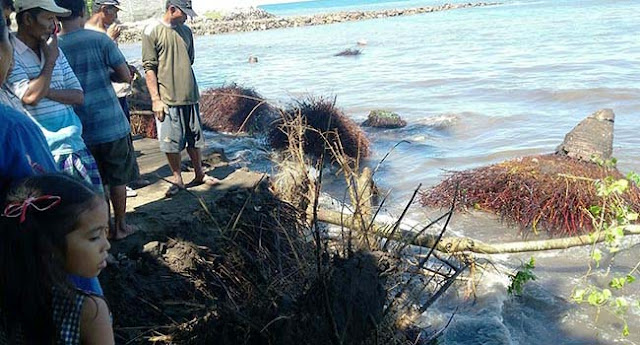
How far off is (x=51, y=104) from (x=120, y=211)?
1127mm

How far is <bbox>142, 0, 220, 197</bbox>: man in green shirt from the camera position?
498 centimetres

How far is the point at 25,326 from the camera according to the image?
1.65m

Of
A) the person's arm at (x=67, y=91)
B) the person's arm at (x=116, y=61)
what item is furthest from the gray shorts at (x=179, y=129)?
the person's arm at (x=67, y=91)

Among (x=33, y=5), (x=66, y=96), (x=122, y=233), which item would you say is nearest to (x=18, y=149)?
(x=66, y=96)

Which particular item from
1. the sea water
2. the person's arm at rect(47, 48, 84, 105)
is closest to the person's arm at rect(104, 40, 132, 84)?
the person's arm at rect(47, 48, 84, 105)

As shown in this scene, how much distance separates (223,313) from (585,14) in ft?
129

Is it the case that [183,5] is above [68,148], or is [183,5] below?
above

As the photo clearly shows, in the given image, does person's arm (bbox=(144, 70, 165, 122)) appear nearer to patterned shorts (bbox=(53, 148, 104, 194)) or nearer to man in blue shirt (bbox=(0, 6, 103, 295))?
patterned shorts (bbox=(53, 148, 104, 194))

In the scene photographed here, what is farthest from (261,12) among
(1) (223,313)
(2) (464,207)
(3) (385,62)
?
(1) (223,313)

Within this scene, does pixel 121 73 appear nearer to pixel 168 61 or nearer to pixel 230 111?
pixel 168 61

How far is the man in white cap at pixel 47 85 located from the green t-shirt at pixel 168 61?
1.81 meters

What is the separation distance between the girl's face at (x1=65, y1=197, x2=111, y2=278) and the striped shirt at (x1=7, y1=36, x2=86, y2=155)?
1.42 meters

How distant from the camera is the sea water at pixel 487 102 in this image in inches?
217

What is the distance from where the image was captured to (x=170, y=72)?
16.5 ft
